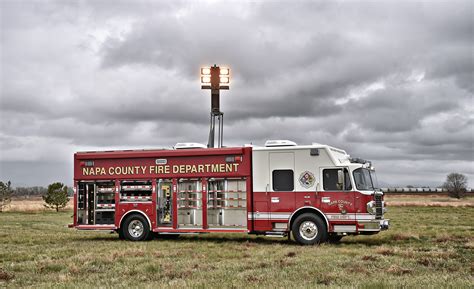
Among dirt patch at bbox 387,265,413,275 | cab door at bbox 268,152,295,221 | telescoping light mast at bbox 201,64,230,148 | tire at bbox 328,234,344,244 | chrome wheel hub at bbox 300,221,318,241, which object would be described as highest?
telescoping light mast at bbox 201,64,230,148

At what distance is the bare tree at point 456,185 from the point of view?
90206 millimetres

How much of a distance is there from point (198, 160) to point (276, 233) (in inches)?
141

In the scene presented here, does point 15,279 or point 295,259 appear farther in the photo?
point 295,259

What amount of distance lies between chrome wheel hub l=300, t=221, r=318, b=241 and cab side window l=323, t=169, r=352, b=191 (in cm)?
119

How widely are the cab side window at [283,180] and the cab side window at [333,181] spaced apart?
1.04 meters

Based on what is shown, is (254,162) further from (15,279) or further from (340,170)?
(15,279)

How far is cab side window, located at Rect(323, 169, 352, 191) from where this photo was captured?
16438mm

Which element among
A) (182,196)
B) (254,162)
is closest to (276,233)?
(254,162)

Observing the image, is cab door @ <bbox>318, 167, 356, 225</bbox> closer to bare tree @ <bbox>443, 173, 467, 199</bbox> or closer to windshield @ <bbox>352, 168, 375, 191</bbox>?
windshield @ <bbox>352, 168, 375, 191</bbox>

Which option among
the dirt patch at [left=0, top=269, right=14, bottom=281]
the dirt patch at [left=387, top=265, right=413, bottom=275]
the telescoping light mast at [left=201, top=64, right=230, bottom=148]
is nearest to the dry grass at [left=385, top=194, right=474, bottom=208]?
the telescoping light mast at [left=201, top=64, right=230, bottom=148]

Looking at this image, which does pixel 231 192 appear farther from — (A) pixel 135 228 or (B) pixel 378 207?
(B) pixel 378 207

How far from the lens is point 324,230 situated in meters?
16.4

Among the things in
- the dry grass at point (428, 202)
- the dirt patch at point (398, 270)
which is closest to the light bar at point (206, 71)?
the dirt patch at point (398, 270)

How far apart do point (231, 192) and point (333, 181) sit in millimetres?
3372
